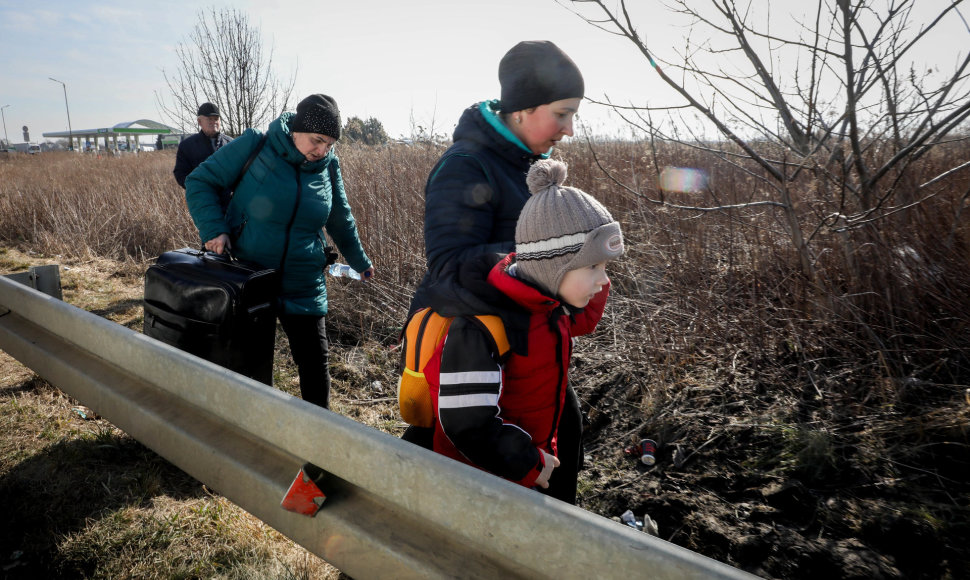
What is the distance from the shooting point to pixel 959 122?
107 inches

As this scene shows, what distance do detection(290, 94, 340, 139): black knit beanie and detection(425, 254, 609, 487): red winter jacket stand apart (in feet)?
4.82

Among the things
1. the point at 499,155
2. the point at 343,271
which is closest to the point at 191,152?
the point at 343,271

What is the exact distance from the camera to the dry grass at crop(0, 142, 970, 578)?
2.06m

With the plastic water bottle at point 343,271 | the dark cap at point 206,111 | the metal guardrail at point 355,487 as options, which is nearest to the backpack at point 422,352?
the metal guardrail at point 355,487

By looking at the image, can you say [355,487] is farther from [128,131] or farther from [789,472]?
[128,131]

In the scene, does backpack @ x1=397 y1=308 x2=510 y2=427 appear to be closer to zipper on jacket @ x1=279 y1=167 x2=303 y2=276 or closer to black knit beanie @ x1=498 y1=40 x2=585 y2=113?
black knit beanie @ x1=498 y1=40 x2=585 y2=113

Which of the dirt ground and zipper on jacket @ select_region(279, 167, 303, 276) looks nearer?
the dirt ground

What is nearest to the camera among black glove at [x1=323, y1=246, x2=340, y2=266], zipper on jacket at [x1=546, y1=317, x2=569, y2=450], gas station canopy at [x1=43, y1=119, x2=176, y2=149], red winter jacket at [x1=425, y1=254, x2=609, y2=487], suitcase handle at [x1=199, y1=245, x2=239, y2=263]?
red winter jacket at [x1=425, y1=254, x2=609, y2=487]

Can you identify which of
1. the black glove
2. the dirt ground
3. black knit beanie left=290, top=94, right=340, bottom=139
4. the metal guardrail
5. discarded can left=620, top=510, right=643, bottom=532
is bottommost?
discarded can left=620, top=510, right=643, bottom=532

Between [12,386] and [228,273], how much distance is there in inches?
77.4

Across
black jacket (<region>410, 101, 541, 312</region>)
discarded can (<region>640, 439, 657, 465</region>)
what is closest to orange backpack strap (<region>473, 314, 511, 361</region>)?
black jacket (<region>410, 101, 541, 312</region>)

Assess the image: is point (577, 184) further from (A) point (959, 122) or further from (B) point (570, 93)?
(B) point (570, 93)

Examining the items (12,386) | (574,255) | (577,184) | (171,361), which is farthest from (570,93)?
(577,184)

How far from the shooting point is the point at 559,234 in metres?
1.52
